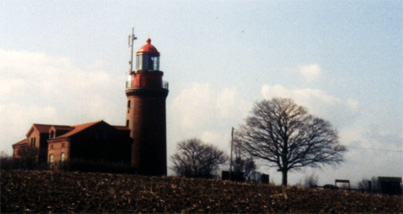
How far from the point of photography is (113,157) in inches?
1909

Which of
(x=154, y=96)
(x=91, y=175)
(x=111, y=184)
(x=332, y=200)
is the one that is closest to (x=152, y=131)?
(x=154, y=96)

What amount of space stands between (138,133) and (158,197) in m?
25.5

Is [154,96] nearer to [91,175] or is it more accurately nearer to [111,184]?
[91,175]

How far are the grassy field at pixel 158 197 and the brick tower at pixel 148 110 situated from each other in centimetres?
1841

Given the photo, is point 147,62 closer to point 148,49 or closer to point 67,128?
point 148,49

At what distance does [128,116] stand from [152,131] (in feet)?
12.7

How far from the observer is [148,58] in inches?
1817

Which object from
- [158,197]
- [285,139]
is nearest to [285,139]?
[285,139]

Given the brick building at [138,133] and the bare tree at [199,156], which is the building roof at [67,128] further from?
the bare tree at [199,156]

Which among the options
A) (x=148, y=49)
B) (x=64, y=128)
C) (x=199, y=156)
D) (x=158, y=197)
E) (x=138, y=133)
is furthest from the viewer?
(x=199, y=156)

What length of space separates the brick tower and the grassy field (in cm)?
1841

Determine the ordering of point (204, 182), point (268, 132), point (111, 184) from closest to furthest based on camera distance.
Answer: point (111, 184) < point (204, 182) < point (268, 132)

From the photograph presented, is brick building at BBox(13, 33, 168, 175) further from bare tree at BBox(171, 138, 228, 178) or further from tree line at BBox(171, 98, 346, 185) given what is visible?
bare tree at BBox(171, 138, 228, 178)

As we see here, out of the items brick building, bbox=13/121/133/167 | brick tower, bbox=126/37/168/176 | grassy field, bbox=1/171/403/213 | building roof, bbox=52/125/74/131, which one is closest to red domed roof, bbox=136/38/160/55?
→ brick tower, bbox=126/37/168/176
